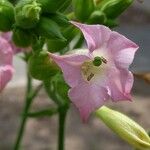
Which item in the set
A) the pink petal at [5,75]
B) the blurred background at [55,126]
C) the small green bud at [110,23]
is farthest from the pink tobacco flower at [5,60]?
the blurred background at [55,126]

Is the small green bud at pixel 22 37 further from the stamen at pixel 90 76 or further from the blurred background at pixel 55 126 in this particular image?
the blurred background at pixel 55 126

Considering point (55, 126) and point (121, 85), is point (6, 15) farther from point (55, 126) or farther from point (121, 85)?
point (55, 126)

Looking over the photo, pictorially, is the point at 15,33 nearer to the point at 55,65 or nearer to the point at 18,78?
the point at 55,65

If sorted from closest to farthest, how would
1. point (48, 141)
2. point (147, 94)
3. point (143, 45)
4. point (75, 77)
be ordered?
point (75, 77), point (48, 141), point (147, 94), point (143, 45)

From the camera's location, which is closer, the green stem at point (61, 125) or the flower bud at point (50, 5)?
the flower bud at point (50, 5)

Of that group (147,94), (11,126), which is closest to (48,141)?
(11,126)
